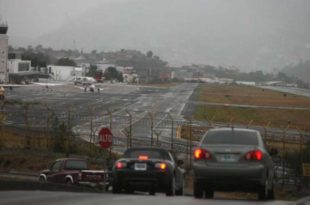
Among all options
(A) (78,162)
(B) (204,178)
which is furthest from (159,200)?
(A) (78,162)

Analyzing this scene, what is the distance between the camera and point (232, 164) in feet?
68.0

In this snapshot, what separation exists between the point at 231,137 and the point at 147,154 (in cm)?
395

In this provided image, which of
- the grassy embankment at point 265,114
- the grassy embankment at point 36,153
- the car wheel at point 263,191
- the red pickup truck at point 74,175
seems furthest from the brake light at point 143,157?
the grassy embankment at point 265,114

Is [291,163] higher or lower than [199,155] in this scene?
lower

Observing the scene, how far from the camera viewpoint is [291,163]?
43000mm

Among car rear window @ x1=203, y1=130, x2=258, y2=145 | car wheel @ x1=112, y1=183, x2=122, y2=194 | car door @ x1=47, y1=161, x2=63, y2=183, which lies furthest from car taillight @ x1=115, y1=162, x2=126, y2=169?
car door @ x1=47, y1=161, x2=63, y2=183

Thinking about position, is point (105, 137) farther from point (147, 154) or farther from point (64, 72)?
point (64, 72)

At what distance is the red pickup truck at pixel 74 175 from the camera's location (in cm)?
3142

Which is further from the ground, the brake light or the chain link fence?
the brake light

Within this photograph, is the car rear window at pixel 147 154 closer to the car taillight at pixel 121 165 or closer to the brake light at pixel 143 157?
the brake light at pixel 143 157

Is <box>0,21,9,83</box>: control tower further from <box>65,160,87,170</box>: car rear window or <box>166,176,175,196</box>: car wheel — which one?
<box>166,176,175,196</box>: car wheel

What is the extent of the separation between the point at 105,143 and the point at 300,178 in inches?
422

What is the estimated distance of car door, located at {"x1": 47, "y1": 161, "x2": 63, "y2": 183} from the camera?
3209cm

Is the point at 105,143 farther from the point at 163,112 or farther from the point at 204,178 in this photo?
the point at 163,112
